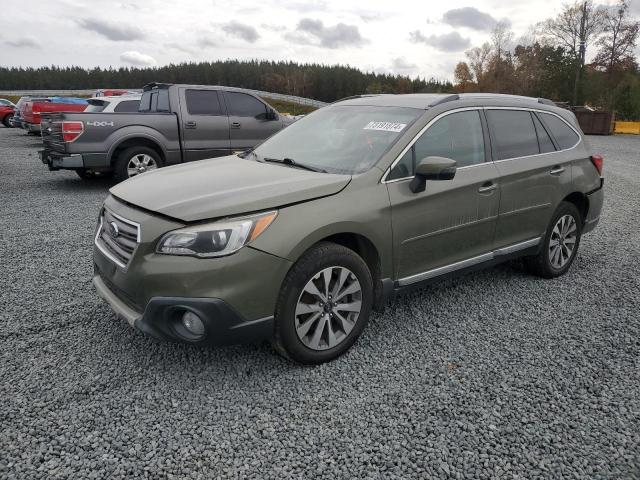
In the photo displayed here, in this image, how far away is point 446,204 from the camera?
141 inches

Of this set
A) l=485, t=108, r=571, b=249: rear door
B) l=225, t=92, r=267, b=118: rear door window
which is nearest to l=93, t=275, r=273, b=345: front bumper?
l=485, t=108, r=571, b=249: rear door

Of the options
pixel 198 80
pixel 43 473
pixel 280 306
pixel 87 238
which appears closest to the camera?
pixel 43 473

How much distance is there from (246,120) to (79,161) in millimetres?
3185

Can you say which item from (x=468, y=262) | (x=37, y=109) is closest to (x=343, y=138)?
(x=468, y=262)

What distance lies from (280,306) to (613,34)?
48.4m

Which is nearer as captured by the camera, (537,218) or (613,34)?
(537,218)

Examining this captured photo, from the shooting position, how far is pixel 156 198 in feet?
9.77

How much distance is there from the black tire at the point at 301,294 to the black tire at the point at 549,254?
2.17 metres

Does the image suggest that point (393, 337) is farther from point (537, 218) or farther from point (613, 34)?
point (613, 34)

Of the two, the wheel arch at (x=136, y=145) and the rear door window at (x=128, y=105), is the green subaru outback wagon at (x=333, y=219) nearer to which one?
the wheel arch at (x=136, y=145)

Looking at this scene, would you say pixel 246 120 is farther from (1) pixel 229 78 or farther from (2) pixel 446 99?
(1) pixel 229 78

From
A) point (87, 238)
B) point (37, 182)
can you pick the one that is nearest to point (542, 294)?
point (87, 238)

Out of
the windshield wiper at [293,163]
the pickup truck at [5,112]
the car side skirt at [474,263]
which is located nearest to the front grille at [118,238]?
the windshield wiper at [293,163]

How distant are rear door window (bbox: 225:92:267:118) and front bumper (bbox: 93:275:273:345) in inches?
297
